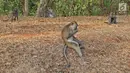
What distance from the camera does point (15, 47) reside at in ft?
24.2

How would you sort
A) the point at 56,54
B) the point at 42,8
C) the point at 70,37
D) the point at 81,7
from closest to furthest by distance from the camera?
the point at 70,37 → the point at 56,54 → the point at 42,8 → the point at 81,7

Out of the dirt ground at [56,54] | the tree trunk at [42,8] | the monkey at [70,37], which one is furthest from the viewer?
the tree trunk at [42,8]

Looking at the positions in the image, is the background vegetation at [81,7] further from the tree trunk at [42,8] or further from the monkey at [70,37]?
the monkey at [70,37]

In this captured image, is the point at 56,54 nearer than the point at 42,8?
Yes

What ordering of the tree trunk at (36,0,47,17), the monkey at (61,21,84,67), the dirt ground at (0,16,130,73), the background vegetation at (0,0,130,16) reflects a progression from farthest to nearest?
the background vegetation at (0,0,130,16) → the tree trunk at (36,0,47,17) → the dirt ground at (0,16,130,73) → the monkey at (61,21,84,67)

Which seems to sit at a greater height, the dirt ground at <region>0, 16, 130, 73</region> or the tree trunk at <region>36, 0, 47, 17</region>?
the tree trunk at <region>36, 0, 47, 17</region>

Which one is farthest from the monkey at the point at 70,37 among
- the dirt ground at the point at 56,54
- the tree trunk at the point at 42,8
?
the tree trunk at the point at 42,8

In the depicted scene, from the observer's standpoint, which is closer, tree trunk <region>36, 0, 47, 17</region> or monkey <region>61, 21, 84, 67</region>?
monkey <region>61, 21, 84, 67</region>

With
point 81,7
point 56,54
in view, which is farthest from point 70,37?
point 81,7

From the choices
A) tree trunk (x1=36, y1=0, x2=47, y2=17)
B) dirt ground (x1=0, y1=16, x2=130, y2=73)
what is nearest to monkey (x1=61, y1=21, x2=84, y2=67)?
dirt ground (x1=0, y1=16, x2=130, y2=73)

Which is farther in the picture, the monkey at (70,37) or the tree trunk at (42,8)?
the tree trunk at (42,8)

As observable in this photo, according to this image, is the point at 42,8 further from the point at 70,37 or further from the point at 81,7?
the point at 70,37

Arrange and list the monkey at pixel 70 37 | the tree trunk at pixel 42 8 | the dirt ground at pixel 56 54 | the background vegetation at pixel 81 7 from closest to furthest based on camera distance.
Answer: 1. the monkey at pixel 70 37
2. the dirt ground at pixel 56 54
3. the tree trunk at pixel 42 8
4. the background vegetation at pixel 81 7

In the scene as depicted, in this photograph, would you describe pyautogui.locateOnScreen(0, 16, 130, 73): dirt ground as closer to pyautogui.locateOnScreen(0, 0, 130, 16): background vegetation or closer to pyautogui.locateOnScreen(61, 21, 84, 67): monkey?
pyautogui.locateOnScreen(61, 21, 84, 67): monkey
